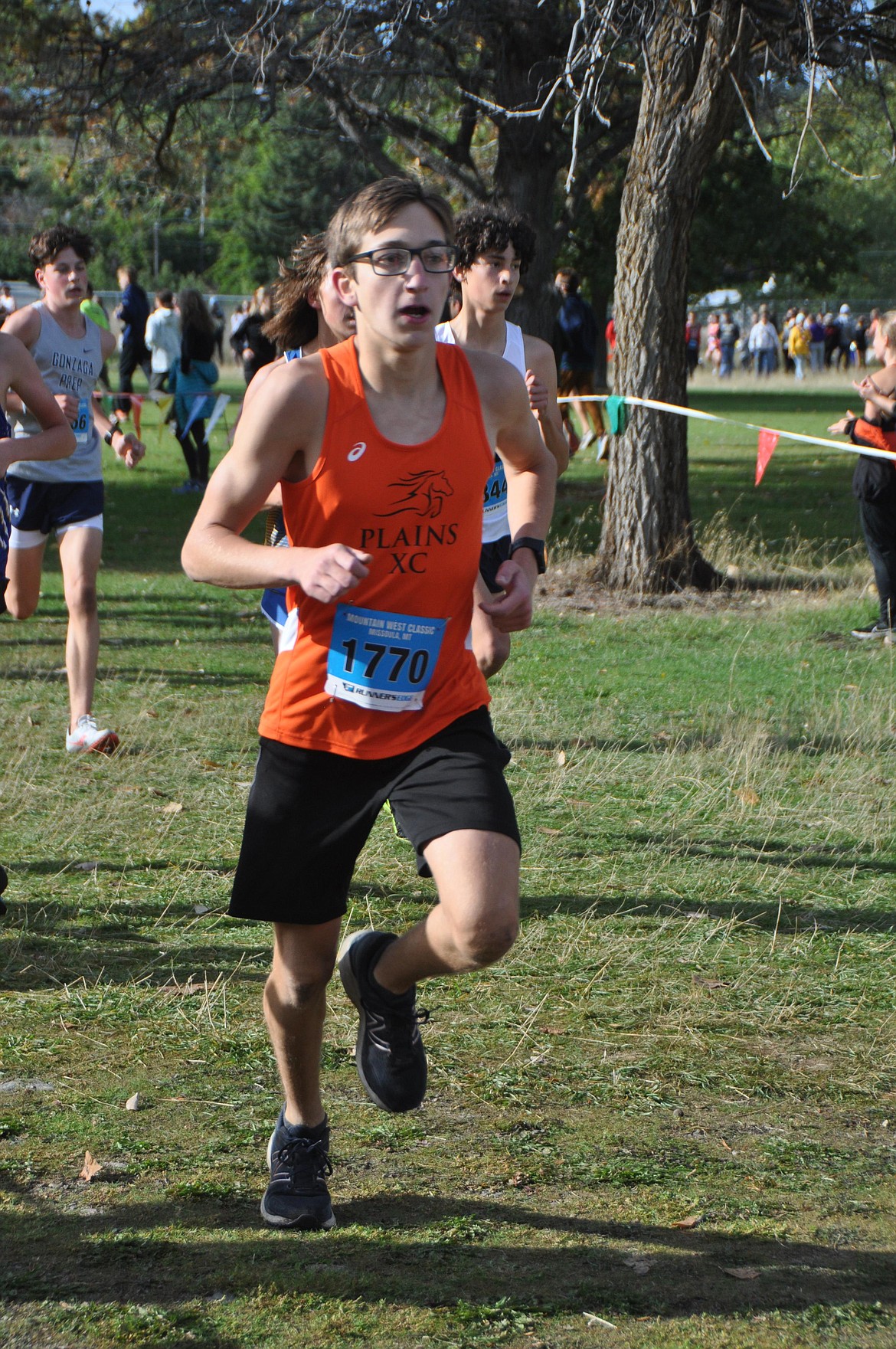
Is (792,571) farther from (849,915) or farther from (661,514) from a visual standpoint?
(849,915)

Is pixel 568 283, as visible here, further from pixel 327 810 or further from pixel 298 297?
pixel 327 810

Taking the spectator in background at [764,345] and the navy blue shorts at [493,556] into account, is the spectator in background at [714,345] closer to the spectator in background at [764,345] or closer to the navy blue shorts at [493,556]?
the spectator in background at [764,345]

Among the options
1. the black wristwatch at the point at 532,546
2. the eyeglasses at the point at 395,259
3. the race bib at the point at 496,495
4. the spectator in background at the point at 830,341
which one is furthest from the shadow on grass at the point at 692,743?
the spectator in background at the point at 830,341

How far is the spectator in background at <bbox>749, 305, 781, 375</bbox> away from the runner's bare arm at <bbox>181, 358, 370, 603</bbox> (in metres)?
43.9

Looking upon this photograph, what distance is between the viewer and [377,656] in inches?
121

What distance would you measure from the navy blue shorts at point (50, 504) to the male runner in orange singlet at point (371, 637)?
14.2ft

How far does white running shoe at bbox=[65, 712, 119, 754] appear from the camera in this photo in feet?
23.9

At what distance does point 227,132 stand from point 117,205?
86.3 inches

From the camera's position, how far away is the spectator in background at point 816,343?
46875mm

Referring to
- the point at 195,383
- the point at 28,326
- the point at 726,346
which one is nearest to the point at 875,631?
the point at 28,326

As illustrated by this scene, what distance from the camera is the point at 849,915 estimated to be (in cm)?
544

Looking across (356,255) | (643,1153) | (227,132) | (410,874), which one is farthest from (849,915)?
(227,132)

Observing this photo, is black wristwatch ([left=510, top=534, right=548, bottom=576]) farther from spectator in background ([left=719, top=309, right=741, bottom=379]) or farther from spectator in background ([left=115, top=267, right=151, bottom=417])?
spectator in background ([left=719, top=309, right=741, bottom=379])

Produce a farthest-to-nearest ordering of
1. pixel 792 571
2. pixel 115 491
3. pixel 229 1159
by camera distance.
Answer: pixel 115 491 → pixel 792 571 → pixel 229 1159
